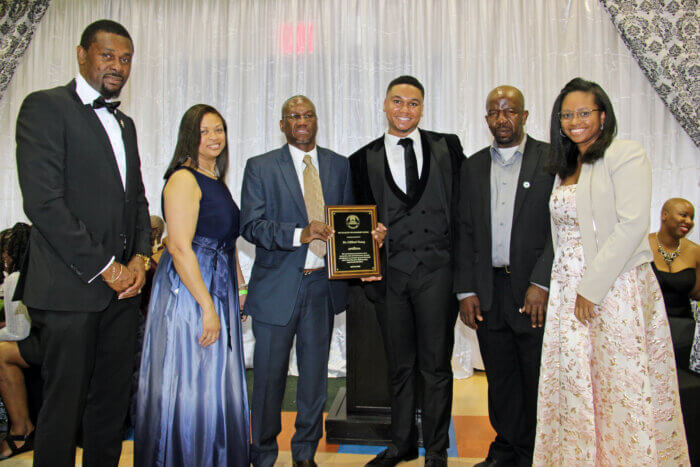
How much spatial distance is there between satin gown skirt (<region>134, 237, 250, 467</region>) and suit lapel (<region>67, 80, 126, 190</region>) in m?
0.52

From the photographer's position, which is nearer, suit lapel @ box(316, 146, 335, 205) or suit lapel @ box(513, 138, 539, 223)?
suit lapel @ box(513, 138, 539, 223)

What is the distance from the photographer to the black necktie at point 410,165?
2.80 m

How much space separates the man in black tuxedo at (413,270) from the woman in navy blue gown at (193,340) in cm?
88

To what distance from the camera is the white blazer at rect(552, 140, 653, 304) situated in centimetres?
211

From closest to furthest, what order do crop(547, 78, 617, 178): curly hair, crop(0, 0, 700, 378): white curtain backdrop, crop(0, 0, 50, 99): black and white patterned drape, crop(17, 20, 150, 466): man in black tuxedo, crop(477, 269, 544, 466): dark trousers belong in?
crop(17, 20, 150, 466): man in black tuxedo → crop(547, 78, 617, 178): curly hair → crop(477, 269, 544, 466): dark trousers → crop(0, 0, 700, 378): white curtain backdrop → crop(0, 0, 50, 99): black and white patterned drape

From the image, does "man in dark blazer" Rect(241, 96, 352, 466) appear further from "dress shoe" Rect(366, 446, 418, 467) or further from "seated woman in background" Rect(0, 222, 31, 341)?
"seated woman in background" Rect(0, 222, 31, 341)

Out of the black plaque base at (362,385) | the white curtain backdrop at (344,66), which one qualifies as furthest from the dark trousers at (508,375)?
the white curtain backdrop at (344,66)

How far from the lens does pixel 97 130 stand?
2.13 m

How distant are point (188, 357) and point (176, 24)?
4.96 metres

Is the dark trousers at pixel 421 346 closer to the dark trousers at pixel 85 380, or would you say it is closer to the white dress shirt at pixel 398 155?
the white dress shirt at pixel 398 155

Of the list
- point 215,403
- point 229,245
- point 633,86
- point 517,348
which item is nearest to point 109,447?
point 215,403

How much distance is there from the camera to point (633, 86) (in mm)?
5305

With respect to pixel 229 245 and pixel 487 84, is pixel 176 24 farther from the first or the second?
pixel 229 245

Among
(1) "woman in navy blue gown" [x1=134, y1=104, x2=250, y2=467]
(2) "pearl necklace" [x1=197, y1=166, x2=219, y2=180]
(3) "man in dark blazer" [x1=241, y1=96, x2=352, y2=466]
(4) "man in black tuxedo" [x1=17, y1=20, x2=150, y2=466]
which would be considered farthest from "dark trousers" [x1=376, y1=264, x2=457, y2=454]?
(4) "man in black tuxedo" [x1=17, y1=20, x2=150, y2=466]
